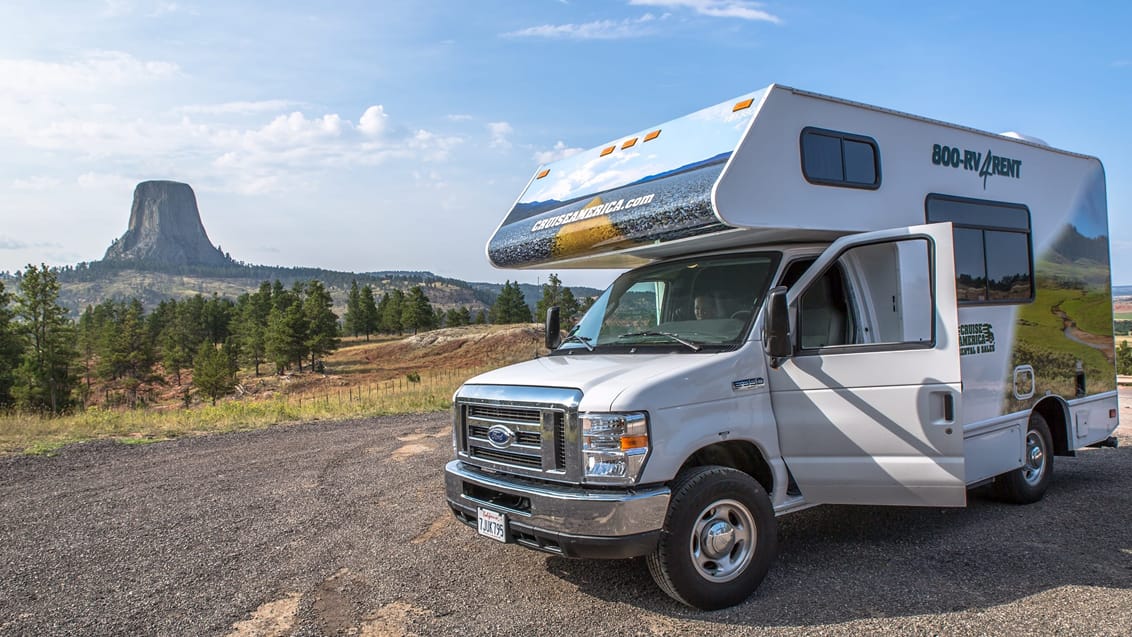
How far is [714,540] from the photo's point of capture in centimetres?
470

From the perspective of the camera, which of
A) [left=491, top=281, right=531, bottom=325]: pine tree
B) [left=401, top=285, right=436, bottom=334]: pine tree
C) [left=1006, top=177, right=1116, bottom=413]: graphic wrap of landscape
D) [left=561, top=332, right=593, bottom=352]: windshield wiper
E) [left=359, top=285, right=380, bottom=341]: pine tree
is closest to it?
[left=561, top=332, right=593, bottom=352]: windshield wiper

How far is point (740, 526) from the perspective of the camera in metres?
4.88

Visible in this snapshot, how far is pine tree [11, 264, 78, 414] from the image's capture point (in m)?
50.0

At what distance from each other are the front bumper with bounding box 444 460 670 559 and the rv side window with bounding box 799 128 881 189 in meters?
2.61

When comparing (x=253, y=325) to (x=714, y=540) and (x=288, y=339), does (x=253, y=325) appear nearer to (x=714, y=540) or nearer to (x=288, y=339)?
(x=288, y=339)

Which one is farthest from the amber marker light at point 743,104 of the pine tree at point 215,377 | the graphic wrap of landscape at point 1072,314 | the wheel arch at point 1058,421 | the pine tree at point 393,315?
the pine tree at point 393,315

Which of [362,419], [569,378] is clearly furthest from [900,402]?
[362,419]

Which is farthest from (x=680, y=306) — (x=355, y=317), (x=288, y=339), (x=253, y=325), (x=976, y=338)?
(x=355, y=317)

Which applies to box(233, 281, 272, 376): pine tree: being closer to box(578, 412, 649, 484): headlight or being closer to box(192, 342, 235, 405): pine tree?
box(192, 342, 235, 405): pine tree

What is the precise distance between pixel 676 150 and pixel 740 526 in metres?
2.75

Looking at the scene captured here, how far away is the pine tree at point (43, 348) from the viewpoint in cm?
4997

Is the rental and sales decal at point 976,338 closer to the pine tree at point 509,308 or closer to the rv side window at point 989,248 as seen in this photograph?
the rv side window at point 989,248

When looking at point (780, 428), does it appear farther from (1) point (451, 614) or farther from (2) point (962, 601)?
(1) point (451, 614)

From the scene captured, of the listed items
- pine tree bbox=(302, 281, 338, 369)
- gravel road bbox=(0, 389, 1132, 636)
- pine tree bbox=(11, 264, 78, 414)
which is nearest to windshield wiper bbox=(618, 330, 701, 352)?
gravel road bbox=(0, 389, 1132, 636)
